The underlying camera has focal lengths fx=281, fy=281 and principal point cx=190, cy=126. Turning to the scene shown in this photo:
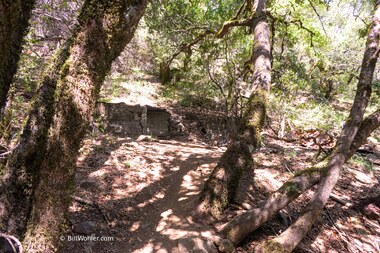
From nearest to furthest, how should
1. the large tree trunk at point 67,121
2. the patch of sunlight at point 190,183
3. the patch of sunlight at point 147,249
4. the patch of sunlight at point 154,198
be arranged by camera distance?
1. the large tree trunk at point 67,121
2. the patch of sunlight at point 147,249
3. the patch of sunlight at point 154,198
4. the patch of sunlight at point 190,183

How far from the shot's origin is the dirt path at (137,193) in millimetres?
4273

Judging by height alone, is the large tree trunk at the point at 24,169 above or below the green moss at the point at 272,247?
above

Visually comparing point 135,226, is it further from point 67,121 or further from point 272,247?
point 67,121

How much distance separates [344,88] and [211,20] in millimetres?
15556

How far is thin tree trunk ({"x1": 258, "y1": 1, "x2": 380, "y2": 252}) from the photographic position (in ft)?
13.6

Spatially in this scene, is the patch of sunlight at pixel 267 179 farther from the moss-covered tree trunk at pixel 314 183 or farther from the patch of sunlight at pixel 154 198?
the patch of sunlight at pixel 154 198

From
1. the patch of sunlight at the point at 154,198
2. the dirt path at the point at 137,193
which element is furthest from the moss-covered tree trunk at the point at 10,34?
the patch of sunlight at the point at 154,198

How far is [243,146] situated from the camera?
514cm

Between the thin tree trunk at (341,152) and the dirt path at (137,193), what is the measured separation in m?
1.48

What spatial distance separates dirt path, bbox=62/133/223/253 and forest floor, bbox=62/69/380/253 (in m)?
0.01

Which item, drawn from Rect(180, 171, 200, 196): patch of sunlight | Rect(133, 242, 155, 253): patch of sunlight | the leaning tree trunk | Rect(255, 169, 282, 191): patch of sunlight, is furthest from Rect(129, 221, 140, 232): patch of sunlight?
Rect(255, 169, 282, 191): patch of sunlight

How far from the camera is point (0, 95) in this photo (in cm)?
223

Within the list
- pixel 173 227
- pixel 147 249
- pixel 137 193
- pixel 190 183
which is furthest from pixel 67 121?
pixel 190 183

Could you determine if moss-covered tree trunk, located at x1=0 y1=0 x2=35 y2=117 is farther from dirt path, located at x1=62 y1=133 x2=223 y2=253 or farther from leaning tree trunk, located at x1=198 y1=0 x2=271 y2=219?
leaning tree trunk, located at x1=198 y1=0 x2=271 y2=219
